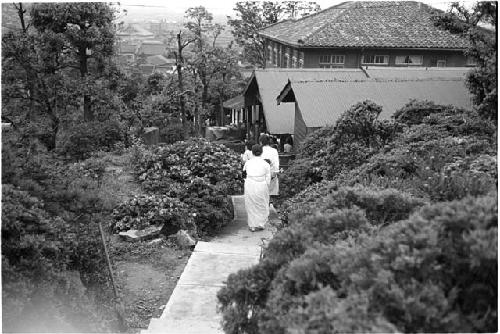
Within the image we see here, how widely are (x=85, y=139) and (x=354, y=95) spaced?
7994 millimetres

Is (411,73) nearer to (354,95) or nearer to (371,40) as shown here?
(354,95)

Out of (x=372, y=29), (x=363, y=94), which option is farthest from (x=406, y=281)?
(x=372, y=29)

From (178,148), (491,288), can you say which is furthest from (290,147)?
(491,288)

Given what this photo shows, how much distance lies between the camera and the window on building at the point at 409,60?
89.7ft

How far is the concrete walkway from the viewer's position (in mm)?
5219

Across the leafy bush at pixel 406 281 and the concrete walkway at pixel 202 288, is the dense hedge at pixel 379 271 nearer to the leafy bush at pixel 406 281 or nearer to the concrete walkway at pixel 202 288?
the leafy bush at pixel 406 281

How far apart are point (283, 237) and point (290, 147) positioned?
47.7ft

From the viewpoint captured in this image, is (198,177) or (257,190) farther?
(198,177)

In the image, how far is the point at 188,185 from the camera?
32.3ft

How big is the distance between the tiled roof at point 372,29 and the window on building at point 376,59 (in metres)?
0.87

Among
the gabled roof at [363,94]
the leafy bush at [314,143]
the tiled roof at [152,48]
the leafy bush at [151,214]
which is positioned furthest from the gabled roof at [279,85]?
the tiled roof at [152,48]

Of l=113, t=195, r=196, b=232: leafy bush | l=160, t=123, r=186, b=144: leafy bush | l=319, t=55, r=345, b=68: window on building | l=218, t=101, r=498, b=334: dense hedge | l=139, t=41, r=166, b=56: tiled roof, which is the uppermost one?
l=139, t=41, r=166, b=56: tiled roof

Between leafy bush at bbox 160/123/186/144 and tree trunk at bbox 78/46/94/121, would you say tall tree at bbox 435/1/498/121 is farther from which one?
leafy bush at bbox 160/123/186/144

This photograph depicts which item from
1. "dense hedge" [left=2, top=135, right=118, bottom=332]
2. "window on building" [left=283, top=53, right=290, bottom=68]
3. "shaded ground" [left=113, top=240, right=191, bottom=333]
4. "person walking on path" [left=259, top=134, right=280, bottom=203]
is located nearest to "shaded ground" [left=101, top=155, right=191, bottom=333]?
"shaded ground" [left=113, top=240, right=191, bottom=333]
